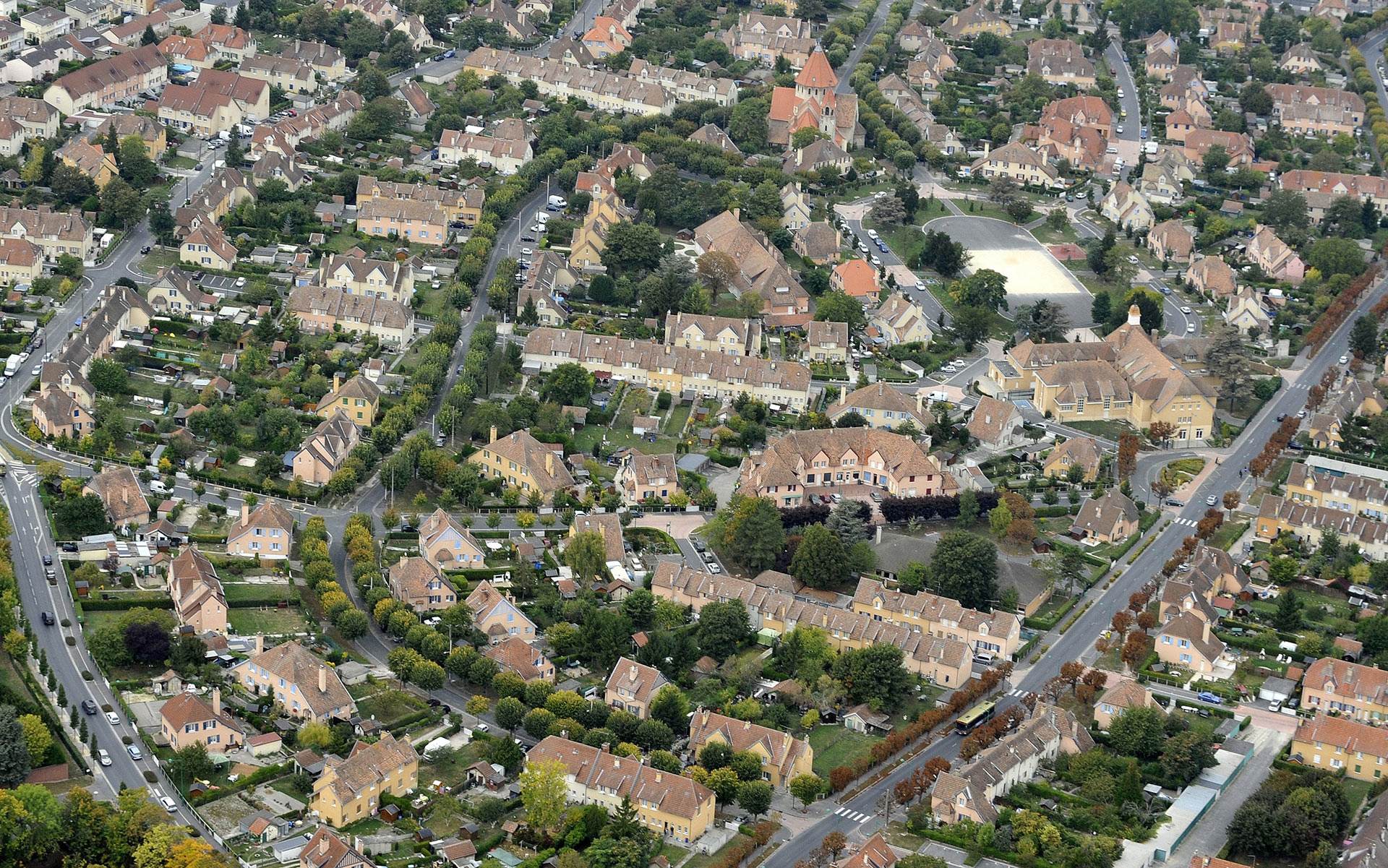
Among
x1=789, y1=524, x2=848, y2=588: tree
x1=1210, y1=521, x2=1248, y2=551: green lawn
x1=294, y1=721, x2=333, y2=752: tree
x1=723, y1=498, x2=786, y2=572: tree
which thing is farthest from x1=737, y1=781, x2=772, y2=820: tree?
x1=1210, y1=521, x2=1248, y2=551: green lawn

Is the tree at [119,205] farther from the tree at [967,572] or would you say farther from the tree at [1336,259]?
the tree at [1336,259]

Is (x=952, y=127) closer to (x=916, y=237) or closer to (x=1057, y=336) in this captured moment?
(x=916, y=237)

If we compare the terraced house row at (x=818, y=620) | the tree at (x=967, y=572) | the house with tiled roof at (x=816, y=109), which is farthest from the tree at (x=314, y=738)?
the house with tiled roof at (x=816, y=109)

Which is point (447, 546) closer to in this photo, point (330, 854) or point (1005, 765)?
point (330, 854)

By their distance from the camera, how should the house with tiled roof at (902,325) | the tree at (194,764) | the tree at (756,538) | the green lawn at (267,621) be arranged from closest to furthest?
the tree at (194,764) → the green lawn at (267,621) → the tree at (756,538) → the house with tiled roof at (902,325)

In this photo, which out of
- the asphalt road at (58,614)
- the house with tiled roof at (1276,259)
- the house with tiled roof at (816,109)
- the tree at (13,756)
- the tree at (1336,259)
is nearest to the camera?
the tree at (13,756)

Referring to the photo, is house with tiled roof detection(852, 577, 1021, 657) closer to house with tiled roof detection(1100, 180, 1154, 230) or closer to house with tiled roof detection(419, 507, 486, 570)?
house with tiled roof detection(419, 507, 486, 570)

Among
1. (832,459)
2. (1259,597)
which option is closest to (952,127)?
(832,459)
